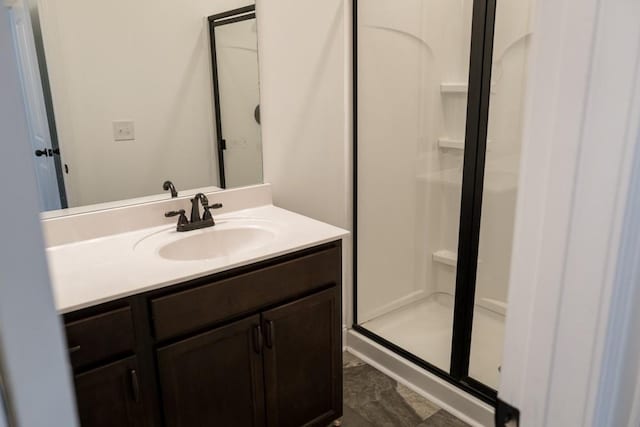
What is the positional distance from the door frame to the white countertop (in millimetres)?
329

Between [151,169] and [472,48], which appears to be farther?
[151,169]

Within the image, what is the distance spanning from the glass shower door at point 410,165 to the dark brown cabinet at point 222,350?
0.71 m

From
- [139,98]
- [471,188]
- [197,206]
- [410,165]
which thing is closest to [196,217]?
[197,206]

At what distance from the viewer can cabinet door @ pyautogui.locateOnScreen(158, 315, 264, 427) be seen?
1.41m

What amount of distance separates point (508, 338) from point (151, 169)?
1625 millimetres

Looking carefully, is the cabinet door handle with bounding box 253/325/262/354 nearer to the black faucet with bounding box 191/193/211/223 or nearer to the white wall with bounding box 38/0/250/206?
the black faucet with bounding box 191/193/211/223

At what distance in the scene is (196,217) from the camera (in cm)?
183

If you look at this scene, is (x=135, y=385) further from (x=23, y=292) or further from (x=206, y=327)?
(x=23, y=292)

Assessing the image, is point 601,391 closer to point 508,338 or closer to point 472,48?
point 508,338

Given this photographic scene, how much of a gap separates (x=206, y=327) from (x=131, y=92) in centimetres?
98

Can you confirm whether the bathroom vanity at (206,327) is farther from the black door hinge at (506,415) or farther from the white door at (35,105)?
the black door hinge at (506,415)

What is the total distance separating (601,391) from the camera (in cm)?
57

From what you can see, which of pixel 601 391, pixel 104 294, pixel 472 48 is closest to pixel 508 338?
pixel 601 391

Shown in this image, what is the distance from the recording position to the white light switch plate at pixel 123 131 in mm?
1805
